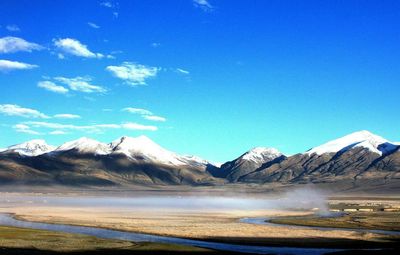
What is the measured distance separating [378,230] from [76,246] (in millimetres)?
45807

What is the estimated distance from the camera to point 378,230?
263 feet

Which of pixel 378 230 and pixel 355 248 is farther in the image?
pixel 378 230

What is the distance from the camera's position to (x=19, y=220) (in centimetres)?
9169

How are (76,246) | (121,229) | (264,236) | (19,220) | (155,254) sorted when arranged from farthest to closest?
(19,220)
(121,229)
(264,236)
(76,246)
(155,254)

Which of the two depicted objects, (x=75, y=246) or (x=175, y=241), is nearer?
(x=75, y=246)

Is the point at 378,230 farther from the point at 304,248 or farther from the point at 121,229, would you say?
the point at 121,229

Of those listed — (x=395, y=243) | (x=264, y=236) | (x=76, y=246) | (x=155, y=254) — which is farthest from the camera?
(x=264, y=236)

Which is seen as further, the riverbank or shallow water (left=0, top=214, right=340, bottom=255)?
shallow water (left=0, top=214, right=340, bottom=255)

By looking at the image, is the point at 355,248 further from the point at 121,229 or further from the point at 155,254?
the point at 121,229

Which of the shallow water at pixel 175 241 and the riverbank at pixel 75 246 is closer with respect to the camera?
the riverbank at pixel 75 246

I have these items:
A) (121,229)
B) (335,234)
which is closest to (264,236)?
(335,234)

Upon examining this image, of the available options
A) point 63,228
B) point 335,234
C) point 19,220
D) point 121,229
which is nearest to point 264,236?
point 335,234

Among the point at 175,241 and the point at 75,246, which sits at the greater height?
the point at 175,241

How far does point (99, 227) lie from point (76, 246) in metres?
22.5
